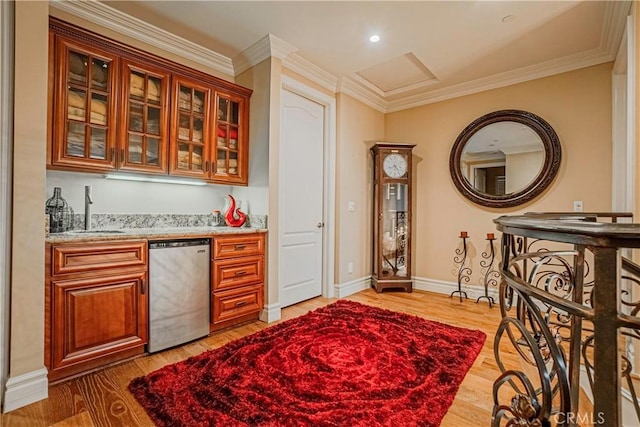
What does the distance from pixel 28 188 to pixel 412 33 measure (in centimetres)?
306

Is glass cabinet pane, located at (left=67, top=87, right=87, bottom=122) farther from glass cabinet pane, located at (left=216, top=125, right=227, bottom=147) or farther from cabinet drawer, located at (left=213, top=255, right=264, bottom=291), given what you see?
cabinet drawer, located at (left=213, top=255, right=264, bottom=291)

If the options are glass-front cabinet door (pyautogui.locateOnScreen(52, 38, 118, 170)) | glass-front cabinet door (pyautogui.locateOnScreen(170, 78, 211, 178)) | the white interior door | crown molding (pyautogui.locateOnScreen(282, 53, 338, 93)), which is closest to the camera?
glass-front cabinet door (pyautogui.locateOnScreen(52, 38, 118, 170))

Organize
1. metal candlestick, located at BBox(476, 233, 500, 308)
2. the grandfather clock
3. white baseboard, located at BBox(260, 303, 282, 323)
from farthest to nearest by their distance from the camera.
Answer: the grandfather clock, metal candlestick, located at BBox(476, 233, 500, 308), white baseboard, located at BBox(260, 303, 282, 323)

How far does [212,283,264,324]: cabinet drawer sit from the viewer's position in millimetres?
2510

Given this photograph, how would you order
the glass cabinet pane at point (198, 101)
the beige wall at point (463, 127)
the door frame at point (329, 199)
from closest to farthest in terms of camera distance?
the glass cabinet pane at point (198, 101) → the beige wall at point (463, 127) → the door frame at point (329, 199)

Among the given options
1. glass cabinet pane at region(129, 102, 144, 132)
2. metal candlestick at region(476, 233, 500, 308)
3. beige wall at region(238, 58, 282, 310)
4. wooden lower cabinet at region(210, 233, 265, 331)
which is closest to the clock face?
metal candlestick at region(476, 233, 500, 308)

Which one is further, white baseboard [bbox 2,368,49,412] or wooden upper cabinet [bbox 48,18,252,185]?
wooden upper cabinet [bbox 48,18,252,185]

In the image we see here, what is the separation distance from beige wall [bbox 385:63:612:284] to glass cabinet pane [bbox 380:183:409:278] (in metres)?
0.25

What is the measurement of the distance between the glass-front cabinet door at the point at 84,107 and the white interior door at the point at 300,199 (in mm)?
1491

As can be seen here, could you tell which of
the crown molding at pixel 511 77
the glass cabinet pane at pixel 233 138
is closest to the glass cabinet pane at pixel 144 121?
the glass cabinet pane at pixel 233 138

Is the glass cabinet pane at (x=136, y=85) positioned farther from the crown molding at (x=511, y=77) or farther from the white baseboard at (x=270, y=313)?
the crown molding at (x=511, y=77)

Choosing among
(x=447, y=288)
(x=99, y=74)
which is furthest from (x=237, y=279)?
(x=447, y=288)

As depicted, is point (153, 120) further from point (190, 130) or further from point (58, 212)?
point (58, 212)

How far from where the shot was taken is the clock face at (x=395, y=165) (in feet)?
13.1
